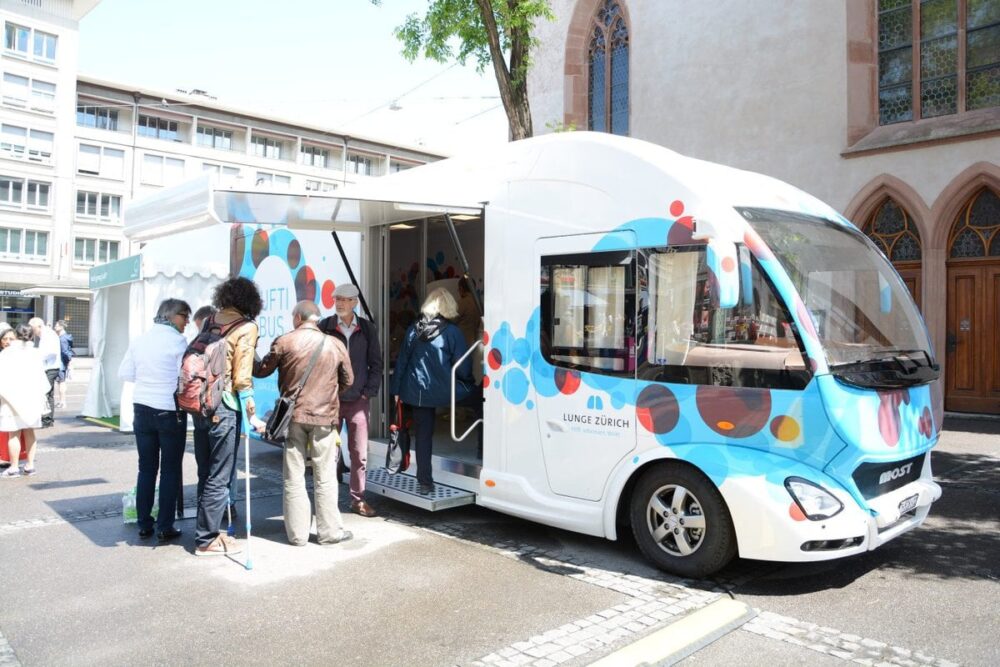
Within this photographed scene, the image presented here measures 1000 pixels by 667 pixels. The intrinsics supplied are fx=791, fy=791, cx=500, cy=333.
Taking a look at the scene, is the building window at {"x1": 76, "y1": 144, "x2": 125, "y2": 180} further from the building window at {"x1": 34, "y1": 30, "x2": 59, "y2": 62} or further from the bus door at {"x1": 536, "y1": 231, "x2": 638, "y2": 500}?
the bus door at {"x1": 536, "y1": 231, "x2": 638, "y2": 500}

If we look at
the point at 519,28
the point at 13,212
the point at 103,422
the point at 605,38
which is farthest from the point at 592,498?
the point at 13,212

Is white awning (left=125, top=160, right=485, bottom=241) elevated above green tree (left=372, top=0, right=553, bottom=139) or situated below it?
below

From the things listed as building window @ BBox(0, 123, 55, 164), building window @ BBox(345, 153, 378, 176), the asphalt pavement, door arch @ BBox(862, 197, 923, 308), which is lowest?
the asphalt pavement

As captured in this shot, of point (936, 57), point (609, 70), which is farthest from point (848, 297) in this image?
point (609, 70)

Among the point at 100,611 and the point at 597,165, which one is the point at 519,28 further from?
the point at 100,611

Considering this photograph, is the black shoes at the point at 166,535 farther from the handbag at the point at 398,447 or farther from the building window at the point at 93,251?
the building window at the point at 93,251

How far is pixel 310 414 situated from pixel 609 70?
14316 mm

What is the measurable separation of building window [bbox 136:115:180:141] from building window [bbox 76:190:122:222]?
4.87m

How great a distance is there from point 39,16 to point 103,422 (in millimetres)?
41382

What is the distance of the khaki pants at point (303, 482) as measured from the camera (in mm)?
5578

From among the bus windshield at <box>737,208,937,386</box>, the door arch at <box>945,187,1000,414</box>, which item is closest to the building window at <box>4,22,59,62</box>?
the door arch at <box>945,187,1000,414</box>

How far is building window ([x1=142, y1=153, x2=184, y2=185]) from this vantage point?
49.0 meters

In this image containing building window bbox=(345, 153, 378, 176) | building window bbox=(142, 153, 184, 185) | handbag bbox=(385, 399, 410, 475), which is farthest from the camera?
building window bbox=(345, 153, 378, 176)

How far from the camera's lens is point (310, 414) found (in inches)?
217
